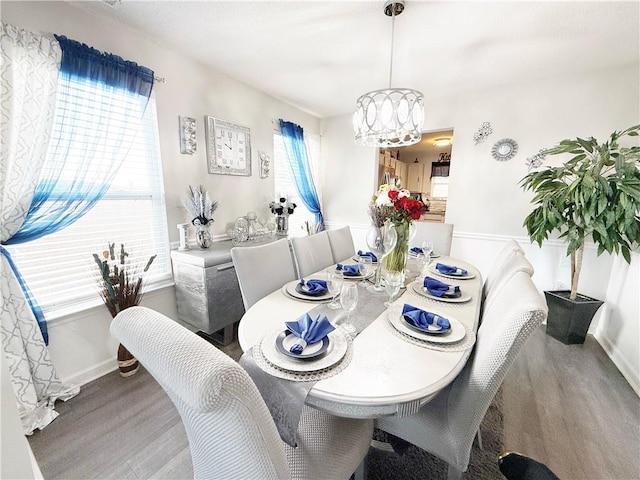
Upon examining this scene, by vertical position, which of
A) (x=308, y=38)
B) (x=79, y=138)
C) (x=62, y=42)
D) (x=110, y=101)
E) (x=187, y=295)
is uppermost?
(x=308, y=38)

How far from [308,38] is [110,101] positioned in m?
1.45

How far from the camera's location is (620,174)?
187 cm

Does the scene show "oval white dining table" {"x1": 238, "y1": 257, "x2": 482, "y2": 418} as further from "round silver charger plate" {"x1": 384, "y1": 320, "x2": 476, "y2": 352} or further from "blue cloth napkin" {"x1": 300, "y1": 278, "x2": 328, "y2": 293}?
"blue cloth napkin" {"x1": 300, "y1": 278, "x2": 328, "y2": 293}

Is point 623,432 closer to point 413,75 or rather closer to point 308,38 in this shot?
point 413,75

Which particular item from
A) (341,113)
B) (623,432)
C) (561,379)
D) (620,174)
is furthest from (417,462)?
(341,113)

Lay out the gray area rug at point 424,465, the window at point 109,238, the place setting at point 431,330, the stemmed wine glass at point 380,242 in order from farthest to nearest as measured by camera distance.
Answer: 1. the window at point 109,238
2. the stemmed wine glass at point 380,242
3. the gray area rug at point 424,465
4. the place setting at point 431,330

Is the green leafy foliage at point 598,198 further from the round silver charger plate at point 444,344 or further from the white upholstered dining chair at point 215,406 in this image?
the white upholstered dining chair at point 215,406

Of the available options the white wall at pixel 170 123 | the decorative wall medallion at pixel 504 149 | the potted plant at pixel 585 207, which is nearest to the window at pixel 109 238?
the white wall at pixel 170 123

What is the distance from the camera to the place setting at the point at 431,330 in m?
0.98

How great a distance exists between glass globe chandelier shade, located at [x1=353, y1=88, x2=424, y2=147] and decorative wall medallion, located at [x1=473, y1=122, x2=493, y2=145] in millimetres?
1618

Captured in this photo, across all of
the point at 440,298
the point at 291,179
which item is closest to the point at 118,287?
the point at 440,298

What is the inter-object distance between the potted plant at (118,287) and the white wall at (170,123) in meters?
0.15

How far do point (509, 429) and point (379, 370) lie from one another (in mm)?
1261

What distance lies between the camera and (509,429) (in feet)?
4.89
